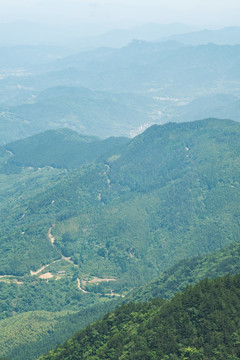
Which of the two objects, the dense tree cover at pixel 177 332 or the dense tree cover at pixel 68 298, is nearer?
the dense tree cover at pixel 177 332

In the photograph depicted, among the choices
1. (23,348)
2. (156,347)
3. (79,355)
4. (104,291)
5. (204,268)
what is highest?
(156,347)

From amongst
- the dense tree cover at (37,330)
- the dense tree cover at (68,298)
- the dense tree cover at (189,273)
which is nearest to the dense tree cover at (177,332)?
the dense tree cover at (37,330)

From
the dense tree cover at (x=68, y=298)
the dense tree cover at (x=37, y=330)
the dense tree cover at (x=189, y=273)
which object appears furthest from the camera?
the dense tree cover at (x=189, y=273)

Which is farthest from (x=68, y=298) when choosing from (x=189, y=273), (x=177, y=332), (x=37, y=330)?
(x=177, y=332)

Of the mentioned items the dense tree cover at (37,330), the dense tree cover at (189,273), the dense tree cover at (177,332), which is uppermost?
the dense tree cover at (177,332)

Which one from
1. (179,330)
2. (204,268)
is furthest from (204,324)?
(204,268)

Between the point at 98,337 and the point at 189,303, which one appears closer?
the point at 189,303

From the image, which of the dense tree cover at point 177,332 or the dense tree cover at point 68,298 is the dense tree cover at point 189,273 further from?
the dense tree cover at point 177,332

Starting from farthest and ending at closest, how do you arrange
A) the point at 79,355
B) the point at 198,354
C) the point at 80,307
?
the point at 80,307 < the point at 79,355 < the point at 198,354

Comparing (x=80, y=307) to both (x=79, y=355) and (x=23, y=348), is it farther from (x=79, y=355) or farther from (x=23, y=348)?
(x=79, y=355)
